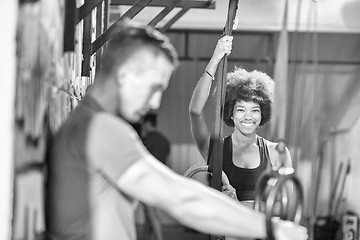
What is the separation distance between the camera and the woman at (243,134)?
340 cm

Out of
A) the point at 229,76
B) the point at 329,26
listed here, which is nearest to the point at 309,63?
the point at 329,26

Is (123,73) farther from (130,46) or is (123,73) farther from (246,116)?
(246,116)

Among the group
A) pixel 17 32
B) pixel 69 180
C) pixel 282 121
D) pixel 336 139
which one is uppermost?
pixel 17 32

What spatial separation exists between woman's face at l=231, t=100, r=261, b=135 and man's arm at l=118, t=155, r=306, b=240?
1685 mm

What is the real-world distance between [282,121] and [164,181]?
52 centimetres

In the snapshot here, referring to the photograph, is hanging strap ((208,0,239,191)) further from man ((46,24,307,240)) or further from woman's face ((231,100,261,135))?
man ((46,24,307,240))

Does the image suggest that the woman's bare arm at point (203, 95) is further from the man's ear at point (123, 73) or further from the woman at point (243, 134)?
the man's ear at point (123, 73)

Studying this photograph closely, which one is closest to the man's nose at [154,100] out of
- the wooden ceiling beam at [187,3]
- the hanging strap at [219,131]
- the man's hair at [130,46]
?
the man's hair at [130,46]

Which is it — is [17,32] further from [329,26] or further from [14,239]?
[329,26]

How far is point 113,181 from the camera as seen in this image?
1703mm

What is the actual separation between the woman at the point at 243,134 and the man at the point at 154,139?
3628 millimetres

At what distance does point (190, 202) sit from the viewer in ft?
5.69

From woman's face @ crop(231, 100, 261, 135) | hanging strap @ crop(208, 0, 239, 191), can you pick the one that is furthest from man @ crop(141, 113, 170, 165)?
hanging strap @ crop(208, 0, 239, 191)

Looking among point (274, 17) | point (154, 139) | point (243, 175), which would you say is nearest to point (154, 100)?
point (243, 175)
